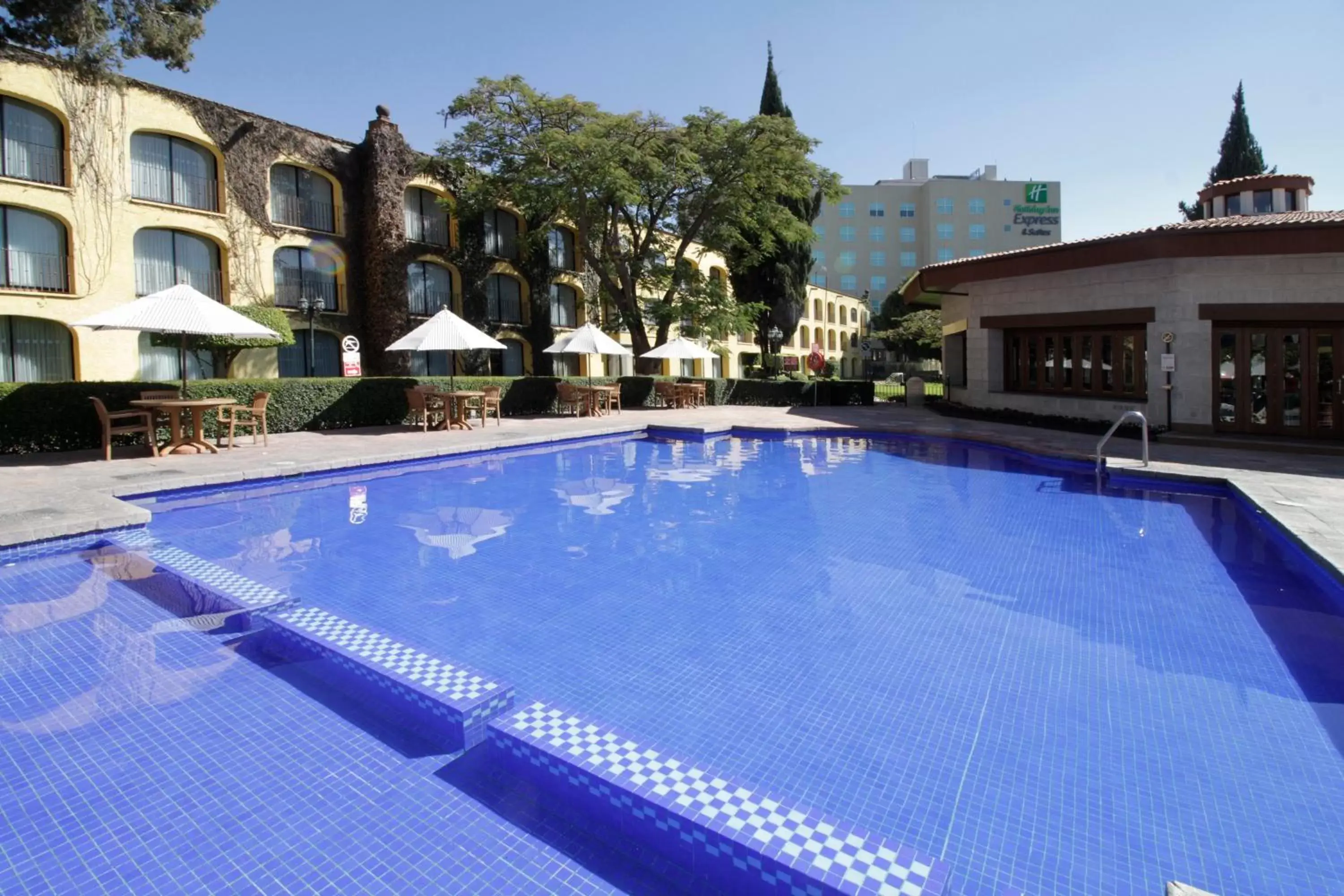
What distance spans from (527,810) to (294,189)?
74.1 ft

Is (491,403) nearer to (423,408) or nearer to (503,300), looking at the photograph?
(423,408)

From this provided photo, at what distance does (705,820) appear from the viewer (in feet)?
8.59

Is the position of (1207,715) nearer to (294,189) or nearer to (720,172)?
(720,172)

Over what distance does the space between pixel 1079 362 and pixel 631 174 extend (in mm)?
13068

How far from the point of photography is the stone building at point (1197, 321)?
12.2 m

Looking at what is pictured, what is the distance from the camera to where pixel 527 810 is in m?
2.98

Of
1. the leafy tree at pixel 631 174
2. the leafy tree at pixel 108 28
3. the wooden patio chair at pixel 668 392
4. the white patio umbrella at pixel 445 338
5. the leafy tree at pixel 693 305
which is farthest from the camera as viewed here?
the leafy tree at pixel 693 305

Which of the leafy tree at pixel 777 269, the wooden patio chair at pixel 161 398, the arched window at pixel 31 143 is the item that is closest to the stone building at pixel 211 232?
the arched window at pixel 31 143

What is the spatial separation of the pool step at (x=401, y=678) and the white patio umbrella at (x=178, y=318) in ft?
29.8

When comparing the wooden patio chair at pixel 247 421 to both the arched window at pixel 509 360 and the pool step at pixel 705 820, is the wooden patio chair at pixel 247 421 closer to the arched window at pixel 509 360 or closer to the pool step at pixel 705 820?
the pool step at pixel 705 820

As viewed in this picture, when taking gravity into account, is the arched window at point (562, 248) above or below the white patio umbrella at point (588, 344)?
above

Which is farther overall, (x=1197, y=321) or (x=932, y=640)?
(x=1197, y=321)

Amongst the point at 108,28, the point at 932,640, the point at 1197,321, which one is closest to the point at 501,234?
the point at 108,28

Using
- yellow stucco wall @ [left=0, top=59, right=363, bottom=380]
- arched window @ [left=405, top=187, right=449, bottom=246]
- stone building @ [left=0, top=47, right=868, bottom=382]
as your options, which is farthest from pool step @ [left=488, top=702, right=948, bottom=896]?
arched window @ [left=405, top=187, right=449, bottom=246]
